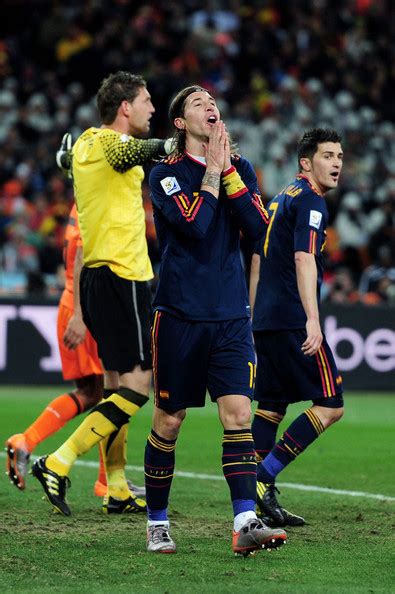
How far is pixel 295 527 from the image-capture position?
6.43 metres

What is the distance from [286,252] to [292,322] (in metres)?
0.40

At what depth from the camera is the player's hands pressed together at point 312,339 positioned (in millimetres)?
6246

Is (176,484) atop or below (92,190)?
below

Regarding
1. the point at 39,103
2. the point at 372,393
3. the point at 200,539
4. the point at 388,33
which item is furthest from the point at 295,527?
the point at 388,33

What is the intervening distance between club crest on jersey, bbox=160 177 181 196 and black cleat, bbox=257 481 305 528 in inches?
74.3

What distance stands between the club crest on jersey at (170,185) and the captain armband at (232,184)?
0.22m

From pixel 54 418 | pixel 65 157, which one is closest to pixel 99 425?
pixel 54 418

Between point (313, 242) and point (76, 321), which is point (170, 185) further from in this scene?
point (76, 321)

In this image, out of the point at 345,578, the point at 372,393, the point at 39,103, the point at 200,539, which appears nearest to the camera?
the point at 345,578

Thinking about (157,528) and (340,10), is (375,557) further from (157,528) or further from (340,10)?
(340,10)

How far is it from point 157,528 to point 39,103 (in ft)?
49.7

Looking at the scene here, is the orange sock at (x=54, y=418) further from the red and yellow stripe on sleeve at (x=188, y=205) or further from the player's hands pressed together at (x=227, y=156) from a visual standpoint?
the player's hands pressed together at (x=227, y=156)

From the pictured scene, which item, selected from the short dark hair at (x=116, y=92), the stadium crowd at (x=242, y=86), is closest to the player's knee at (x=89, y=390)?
the short dark hair at (x=116, y=92)

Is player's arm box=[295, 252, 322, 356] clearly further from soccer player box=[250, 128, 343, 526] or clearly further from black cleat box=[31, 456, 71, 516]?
black cleat box=[31, 456, 71, 516]
